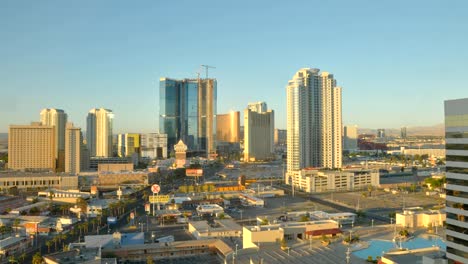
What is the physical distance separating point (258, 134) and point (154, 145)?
18654mm

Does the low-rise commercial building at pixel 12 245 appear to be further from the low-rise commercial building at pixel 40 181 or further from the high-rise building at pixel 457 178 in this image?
the low-rise commercial building at pixel 40 181

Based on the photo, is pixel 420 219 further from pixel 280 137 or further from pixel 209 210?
pixel 280 137

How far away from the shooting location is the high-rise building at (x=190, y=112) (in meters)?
77.5

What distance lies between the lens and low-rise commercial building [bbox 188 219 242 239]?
747 inches

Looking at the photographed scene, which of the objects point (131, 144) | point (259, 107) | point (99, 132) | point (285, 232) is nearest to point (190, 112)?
point (131, 144)

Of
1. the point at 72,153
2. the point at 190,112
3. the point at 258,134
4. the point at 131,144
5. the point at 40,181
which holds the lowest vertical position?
the point at 40,181

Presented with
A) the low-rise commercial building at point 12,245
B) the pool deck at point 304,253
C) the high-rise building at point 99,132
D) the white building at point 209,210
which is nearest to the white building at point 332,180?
the white building at point 209,210

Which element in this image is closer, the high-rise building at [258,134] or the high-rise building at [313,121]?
the high-rise building at [313,121]

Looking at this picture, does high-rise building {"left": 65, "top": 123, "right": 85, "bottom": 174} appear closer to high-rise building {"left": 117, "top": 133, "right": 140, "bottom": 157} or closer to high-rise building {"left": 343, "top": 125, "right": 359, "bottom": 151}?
high-rise building {"left": 117, "top": 133, "right": 140, "bottom": 157}

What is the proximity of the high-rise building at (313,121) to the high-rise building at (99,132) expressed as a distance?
128ft

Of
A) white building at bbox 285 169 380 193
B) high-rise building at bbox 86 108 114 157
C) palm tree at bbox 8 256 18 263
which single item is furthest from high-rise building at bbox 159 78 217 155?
palm tree at bbox 8 256 18 263

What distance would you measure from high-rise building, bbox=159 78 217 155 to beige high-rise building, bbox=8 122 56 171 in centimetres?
3184

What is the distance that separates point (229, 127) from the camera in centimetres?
10562

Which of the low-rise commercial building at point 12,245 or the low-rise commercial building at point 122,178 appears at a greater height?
the low-rise commercial building at point 122,178
